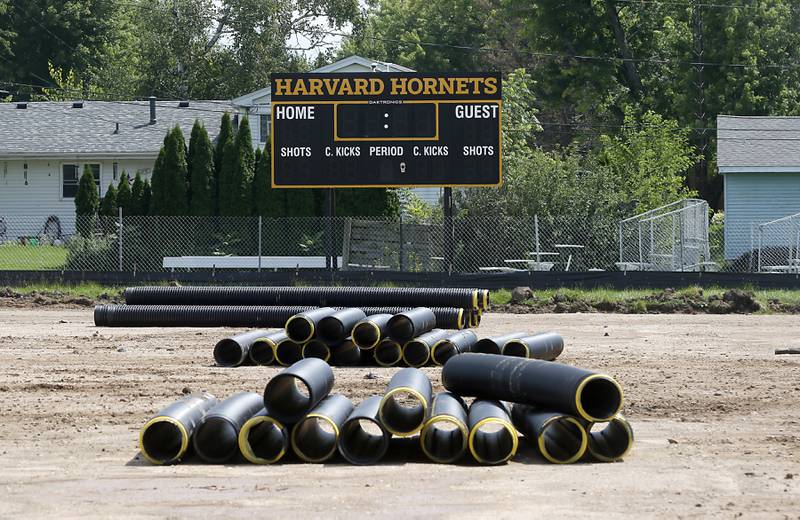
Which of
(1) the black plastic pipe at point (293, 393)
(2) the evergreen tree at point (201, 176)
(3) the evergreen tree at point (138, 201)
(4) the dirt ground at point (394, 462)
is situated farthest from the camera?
(2) the evergreen tree at point (201, 176)

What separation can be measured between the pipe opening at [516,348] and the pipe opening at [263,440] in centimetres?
490

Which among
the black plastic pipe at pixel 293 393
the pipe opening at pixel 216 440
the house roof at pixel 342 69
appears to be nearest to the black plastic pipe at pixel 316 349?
the black plastic pipe at pixel 293 393

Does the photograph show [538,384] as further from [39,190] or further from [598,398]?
[39,190]

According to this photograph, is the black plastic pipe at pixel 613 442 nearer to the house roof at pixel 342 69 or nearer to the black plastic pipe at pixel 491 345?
the black plastic pipe at pixel 491 345

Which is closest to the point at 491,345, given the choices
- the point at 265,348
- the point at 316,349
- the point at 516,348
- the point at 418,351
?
the point at 516,348

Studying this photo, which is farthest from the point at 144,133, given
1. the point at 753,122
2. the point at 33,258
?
the point at 753,122

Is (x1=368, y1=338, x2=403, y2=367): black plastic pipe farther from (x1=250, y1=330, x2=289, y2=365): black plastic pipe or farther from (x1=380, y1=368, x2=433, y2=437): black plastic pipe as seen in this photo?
(x1=380, y1=368, x2=433, y2=437): black plastic pipe

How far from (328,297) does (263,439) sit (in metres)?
9.37

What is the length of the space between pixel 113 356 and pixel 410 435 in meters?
7.32

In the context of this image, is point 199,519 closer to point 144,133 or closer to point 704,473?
point 704,473

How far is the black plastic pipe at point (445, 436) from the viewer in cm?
846

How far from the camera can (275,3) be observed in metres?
59.7

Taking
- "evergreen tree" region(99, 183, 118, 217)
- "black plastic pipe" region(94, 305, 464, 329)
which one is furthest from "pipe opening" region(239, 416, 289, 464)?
"evergreen tree" region(99, 183, 118, 217)

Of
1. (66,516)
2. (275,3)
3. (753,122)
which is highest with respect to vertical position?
(275,3)
